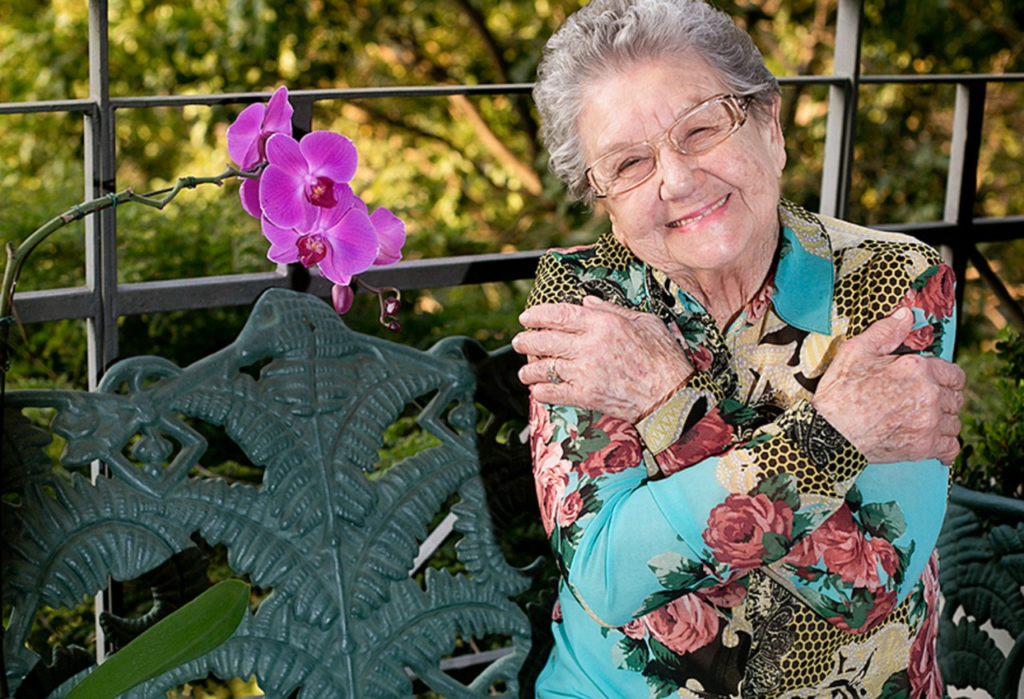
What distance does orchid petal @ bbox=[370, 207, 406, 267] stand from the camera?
5.16ft

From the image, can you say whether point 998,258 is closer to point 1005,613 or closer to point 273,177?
point 1005,613

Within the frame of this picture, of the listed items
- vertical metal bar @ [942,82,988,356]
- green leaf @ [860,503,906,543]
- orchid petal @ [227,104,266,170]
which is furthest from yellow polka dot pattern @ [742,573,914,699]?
vertical metal bar @ [942,82,988,356]

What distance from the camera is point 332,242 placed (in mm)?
1483

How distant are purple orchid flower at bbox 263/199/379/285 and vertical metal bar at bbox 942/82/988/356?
5.35 feet

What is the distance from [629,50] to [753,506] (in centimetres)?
58

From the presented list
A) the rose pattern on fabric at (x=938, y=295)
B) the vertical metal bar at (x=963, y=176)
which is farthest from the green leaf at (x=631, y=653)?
the vertical metal bar at (x=963, y=176)

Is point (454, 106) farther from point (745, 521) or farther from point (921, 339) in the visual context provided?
point (745, 521)

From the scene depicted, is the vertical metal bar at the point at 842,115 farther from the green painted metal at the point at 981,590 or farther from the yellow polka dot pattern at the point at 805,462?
the yellow polka dot pattern at the point at 805,462

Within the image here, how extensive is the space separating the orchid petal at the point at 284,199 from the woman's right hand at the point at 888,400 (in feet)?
2.13

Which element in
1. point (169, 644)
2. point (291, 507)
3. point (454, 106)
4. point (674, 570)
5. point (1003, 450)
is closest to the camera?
point (169, 644)

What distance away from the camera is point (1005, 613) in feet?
6.44

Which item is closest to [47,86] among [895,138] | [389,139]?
[389,139]

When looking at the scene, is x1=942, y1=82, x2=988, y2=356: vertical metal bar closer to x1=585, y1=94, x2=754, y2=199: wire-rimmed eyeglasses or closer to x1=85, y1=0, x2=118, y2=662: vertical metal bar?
x1=585, y1=94, x2=754, y2=199: wire-rimmed eyeglasses

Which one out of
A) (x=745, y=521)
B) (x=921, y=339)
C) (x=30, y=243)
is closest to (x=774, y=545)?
(x=745, y=521)
